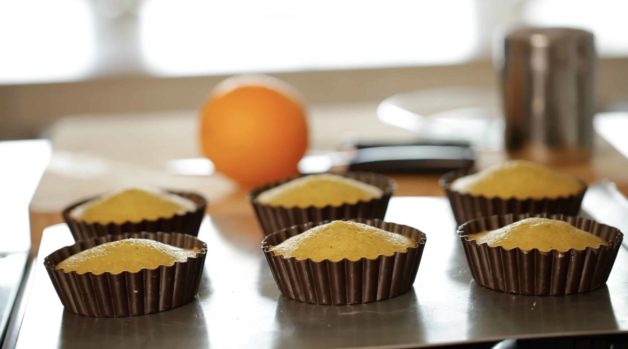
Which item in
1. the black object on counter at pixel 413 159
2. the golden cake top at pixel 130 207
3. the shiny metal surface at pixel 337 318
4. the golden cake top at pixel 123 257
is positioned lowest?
the black object on counter at pixel 413 159

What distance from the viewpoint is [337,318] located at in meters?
1.13

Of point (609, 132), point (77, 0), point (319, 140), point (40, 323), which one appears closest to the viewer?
point (40, 323)

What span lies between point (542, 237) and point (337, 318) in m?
0.24

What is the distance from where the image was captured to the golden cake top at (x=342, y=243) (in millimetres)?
1196

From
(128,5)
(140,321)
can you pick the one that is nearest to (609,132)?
(140,321)

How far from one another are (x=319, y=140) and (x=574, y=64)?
48cm

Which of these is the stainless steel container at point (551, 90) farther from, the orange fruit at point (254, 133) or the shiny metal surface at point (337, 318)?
the shiny metal surface at point (337, 318)

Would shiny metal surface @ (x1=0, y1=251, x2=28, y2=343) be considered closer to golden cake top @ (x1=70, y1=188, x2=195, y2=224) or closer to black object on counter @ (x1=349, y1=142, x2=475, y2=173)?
golden cake top @ (x1=70, y1=188, x2=195, y2=224)

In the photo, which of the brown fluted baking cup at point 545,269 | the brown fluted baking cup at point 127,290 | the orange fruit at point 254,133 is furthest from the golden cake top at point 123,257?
the orange fruit at point 254,133

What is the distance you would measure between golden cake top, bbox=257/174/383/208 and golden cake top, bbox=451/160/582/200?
4.8 inches

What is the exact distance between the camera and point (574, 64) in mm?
1839

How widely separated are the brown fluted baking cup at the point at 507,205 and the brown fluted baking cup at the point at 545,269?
24cm

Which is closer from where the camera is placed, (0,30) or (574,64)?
(574,64)

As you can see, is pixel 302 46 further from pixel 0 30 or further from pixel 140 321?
pixel 140 321
